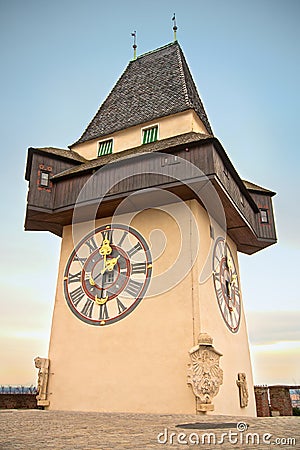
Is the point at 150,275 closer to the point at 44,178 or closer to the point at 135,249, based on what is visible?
the point at 135,249

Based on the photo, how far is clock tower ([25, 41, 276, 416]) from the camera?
9328mm

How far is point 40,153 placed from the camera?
1198 cm

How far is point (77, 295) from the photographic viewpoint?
1109 centimetres

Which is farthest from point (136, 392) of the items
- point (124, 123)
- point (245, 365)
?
point (124, 123)

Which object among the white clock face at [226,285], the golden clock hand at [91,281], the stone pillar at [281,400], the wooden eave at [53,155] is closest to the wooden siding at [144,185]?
the wooden eave at [53,155]

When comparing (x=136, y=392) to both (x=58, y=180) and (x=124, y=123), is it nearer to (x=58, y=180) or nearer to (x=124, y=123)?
(x=58, y=180)

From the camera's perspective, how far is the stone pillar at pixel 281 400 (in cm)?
1359

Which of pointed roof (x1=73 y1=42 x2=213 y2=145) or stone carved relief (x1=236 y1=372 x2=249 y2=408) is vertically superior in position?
pointed roof (x1=73 y1=42 x2=213 y2=145)

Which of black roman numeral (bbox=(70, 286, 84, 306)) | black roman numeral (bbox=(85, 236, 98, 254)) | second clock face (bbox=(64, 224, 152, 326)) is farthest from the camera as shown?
black roman numeral (bbox=(85, 236, 98, 254))

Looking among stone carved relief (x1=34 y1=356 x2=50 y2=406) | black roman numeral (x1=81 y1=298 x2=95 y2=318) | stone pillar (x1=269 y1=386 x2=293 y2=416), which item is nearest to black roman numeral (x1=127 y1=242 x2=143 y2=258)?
black roman numeral (x1=81 y1=298 x2=95 y2=318)

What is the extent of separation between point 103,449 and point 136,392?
6116mm

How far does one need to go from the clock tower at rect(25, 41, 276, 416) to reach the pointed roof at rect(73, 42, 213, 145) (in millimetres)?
761

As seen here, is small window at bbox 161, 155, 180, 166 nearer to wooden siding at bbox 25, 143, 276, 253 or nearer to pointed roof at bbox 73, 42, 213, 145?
wooden siding at bbox 25, 143, 276, 253

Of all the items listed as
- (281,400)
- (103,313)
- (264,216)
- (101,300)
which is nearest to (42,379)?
(103,313)
